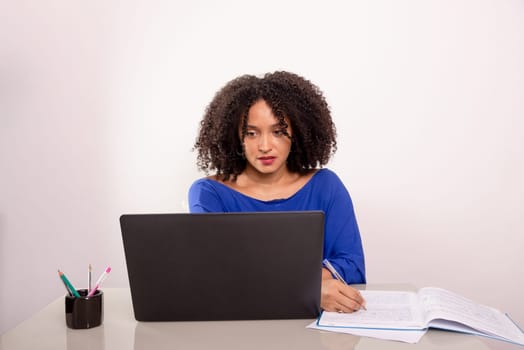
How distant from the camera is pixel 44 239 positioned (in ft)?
9.78

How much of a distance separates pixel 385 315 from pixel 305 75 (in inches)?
70.2

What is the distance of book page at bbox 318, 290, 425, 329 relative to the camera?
1172 mm

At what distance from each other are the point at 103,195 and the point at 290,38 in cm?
123

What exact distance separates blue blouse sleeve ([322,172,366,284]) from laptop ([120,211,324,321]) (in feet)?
1.93

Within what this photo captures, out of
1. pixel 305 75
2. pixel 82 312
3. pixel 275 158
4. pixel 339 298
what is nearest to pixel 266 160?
pixel 275 158

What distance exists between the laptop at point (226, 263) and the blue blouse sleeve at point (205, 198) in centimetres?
73

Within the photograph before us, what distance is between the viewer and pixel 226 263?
3.78ft

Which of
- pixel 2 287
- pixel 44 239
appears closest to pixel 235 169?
pixel 44 239

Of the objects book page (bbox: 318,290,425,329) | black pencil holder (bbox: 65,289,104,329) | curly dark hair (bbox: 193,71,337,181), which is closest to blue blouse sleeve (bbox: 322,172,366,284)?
curly dark hair (bbox: 193,71,337,181)

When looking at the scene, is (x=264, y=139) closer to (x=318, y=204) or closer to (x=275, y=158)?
(x=275, y=158)

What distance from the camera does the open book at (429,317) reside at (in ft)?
3.73

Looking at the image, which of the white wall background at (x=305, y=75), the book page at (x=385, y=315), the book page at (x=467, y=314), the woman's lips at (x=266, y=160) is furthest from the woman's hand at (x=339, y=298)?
the white wall background at (x=305, y=75)

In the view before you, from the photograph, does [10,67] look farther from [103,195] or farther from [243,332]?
[243,332]

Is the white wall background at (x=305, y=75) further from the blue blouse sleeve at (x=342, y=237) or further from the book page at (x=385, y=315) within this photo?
the book page at (x=385, y=315)
